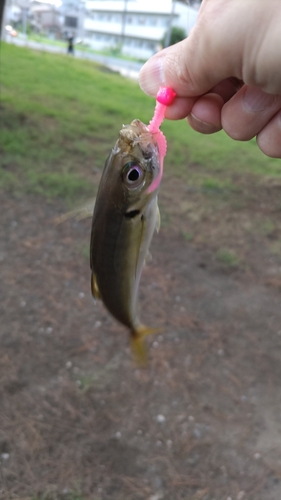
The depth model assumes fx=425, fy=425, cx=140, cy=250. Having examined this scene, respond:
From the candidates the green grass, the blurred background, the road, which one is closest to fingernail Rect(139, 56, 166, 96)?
the blurred background

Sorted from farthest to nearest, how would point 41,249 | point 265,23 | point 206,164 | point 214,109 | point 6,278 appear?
point 206,164, point 41,249, point 6,278, point 214,109, point 265,23

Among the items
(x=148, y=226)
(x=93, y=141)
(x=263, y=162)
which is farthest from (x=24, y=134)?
(x=148, y=226)

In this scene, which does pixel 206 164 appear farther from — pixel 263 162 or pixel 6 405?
pixel 6 405

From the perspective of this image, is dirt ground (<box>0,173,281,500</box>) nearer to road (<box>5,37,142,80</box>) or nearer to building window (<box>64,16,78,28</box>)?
building window (<box>64,16,78,28</box>)

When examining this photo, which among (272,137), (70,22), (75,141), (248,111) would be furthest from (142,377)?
(70,22)

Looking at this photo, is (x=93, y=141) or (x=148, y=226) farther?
(x=93, y=141)

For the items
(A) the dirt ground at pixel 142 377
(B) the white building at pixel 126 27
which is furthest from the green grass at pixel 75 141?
(B) the white building at pixel 126 27

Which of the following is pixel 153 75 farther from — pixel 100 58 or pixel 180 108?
pixel 100 58
